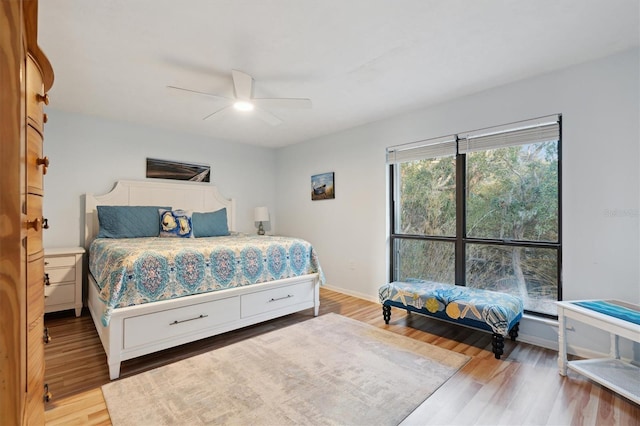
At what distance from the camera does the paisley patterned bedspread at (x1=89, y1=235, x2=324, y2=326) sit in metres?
2.19

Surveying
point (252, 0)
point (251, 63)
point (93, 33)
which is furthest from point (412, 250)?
point (93, 33)

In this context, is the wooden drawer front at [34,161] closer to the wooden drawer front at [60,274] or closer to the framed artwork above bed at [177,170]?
the wooden drawer front at [60,274]

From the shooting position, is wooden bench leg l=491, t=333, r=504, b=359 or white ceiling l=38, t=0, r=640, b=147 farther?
wooden bench leg l=491, t=333, r=504, b=359


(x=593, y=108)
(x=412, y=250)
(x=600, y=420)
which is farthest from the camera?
(x=412, y=250)

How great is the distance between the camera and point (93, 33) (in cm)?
203

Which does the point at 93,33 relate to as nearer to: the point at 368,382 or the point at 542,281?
the point at 368,382

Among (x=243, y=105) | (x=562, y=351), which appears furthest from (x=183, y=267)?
(x=562, y=351)

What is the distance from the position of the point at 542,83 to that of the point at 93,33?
351 cm

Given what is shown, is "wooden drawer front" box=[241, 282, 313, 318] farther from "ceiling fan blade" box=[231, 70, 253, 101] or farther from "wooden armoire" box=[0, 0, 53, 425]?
"wooden armoire" box=[0, 0, 53, 425]

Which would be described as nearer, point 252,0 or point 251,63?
point 252,0

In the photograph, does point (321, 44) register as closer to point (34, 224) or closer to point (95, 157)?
point (34, 224)

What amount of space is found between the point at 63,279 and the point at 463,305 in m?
4.00

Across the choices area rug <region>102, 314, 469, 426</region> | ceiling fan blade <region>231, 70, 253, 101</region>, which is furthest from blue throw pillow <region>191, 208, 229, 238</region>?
ceiling fan blade <region>231, 70, 253, 101</region>

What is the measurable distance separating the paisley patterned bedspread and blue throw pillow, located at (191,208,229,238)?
38.7 inches
